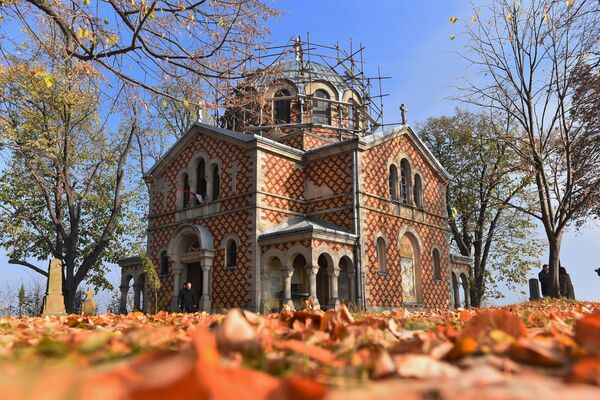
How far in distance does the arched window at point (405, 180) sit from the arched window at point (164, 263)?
10961 mm

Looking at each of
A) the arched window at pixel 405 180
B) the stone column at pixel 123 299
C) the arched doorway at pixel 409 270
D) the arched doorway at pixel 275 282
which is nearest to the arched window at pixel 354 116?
the arched window at pixel 405 180

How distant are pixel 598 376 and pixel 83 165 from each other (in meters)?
27.9

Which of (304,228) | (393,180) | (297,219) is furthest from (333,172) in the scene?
(304,228)

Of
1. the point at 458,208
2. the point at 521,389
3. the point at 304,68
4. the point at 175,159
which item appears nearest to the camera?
the point at 521,389

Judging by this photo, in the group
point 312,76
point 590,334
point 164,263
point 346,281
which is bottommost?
point 590,334

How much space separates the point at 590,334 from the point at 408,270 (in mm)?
20477

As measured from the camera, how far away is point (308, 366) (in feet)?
4.38

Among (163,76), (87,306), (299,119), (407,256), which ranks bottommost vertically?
(87,306)

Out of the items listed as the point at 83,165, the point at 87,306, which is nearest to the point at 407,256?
A: the point at 87,306

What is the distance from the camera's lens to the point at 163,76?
8594mm

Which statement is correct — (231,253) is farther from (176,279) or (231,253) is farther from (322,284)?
(322,284)

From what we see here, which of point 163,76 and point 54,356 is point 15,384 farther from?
point 163,76

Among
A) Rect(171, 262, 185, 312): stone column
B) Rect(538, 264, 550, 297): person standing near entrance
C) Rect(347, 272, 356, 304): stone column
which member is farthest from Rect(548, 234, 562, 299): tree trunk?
Rect(171, 262, 185, 312): stone column

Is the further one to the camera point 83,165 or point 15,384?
point 83,165
